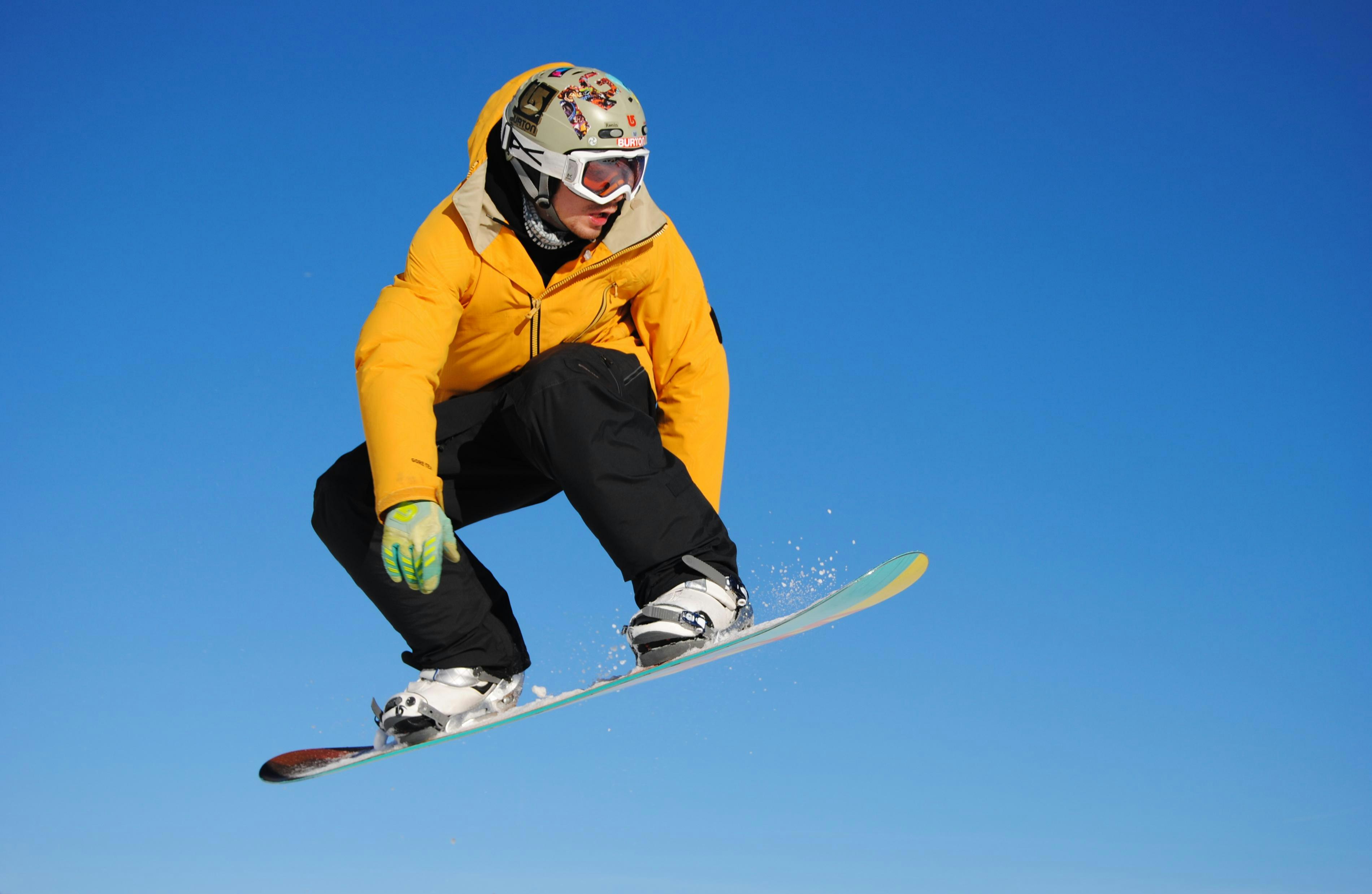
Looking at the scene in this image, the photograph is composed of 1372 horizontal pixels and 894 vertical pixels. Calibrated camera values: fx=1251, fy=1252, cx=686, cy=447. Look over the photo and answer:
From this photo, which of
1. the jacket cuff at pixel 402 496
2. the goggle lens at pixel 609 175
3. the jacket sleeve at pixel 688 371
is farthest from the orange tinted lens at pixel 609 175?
the jacket cuff at pixel 402 496

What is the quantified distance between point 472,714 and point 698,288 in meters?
2.41

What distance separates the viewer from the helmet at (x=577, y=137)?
5.61 m

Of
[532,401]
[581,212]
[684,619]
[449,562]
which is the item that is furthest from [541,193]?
[684,619]

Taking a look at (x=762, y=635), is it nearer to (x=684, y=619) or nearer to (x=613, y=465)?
(x=684, y=619)

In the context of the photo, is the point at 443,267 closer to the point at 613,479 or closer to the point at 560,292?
the point at 560,292

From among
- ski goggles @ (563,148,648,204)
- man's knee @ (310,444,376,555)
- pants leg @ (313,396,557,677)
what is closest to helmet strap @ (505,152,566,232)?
ski goggles @ (563,148,648,204)

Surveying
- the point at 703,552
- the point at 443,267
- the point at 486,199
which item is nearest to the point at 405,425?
the point at 443,267

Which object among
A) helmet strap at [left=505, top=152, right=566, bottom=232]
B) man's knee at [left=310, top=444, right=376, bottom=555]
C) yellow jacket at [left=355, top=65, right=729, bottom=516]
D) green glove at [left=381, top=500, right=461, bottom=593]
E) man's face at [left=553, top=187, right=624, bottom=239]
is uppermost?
helmet strap at [left=505, top=152, right=566, bottom=232]

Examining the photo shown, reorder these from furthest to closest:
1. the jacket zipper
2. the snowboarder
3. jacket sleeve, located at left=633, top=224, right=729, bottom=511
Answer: jacket sleeve, located at left=633, top=224, right=729, bottom=511
the jacket zipper
the snowboarder

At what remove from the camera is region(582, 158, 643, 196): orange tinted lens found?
18.5ft

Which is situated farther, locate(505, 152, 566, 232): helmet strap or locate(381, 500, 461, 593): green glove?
locate(505, 152, 566, 232): helmet strap

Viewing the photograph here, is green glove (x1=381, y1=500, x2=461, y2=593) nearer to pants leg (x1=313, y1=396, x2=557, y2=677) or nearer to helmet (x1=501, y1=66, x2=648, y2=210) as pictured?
pants leg (x1=313, y1=396, x2=557, y2=677)

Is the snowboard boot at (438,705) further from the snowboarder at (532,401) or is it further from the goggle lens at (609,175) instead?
the goggle lens at (609,175)

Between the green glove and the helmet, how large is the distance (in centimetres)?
151
